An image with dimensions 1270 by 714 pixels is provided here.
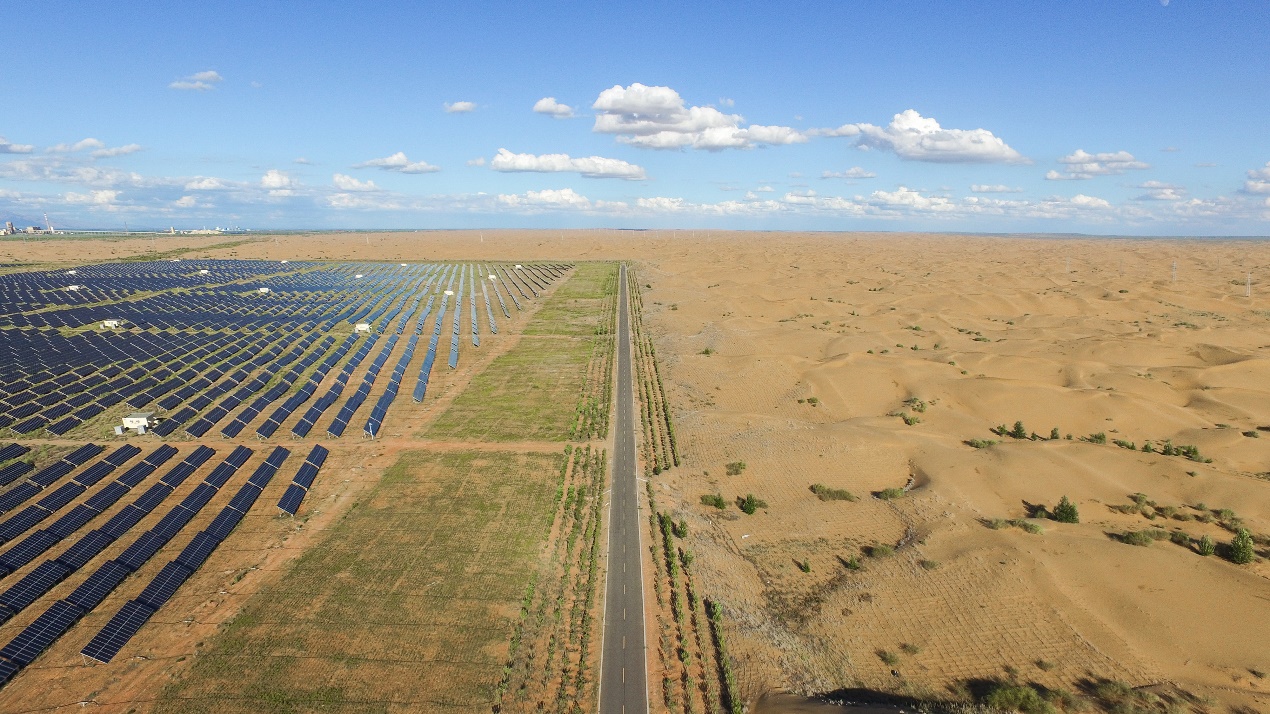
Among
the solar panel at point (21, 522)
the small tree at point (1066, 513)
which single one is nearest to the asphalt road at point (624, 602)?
the small tree at point (1066, 513)

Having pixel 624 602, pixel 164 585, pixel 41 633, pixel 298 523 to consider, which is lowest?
pixel 624 602

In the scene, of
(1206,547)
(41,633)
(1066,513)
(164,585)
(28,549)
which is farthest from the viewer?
(1066,513)

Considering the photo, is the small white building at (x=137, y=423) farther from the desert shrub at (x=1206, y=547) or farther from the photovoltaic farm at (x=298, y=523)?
the desert shrub at (x=1206, y=547)

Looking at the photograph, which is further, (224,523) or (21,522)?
(224,523)

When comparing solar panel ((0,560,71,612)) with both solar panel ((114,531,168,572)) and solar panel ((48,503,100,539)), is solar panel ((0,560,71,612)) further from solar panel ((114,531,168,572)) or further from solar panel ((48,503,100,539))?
solar panel ((48,503,100,539))

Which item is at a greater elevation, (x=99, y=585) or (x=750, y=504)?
(x=750, y=504)

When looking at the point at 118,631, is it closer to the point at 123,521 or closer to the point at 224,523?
the point at 224,523

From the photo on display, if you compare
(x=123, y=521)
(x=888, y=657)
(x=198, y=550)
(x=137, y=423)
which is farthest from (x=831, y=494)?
(x=137, y=423)

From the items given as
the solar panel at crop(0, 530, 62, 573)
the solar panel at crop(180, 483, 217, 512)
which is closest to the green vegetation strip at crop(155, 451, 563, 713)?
the solar panel at crop(180, 483, 217, 512)

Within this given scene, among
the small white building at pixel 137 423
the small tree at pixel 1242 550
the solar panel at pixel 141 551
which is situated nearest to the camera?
the small tree at pixel 1242 550
